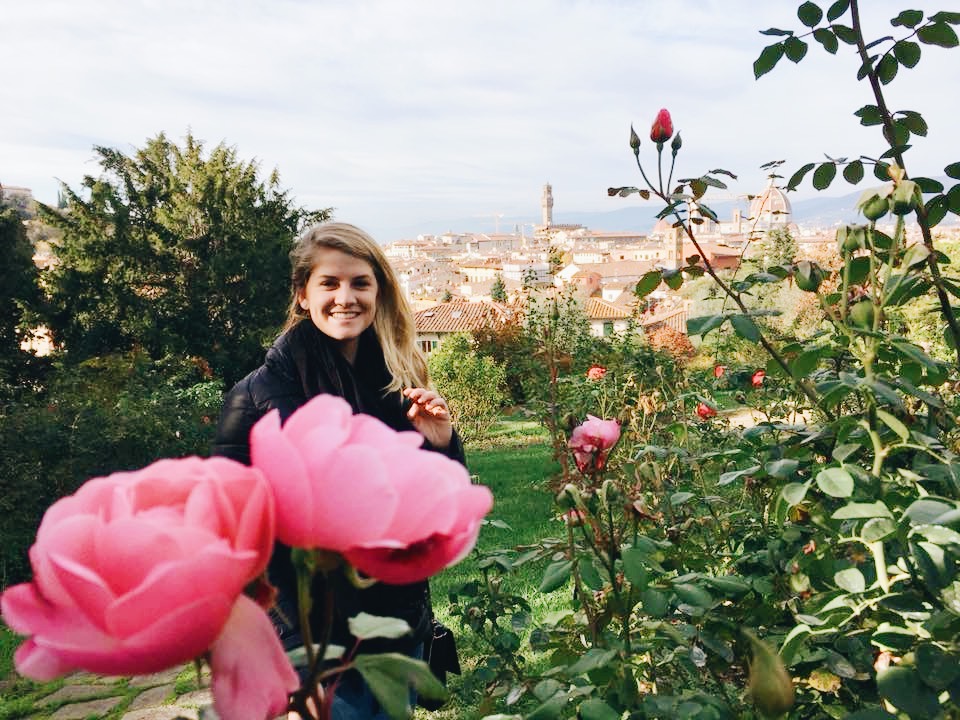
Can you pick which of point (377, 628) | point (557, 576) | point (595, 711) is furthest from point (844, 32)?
point (377, 628)

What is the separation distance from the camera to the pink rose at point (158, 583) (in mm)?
273

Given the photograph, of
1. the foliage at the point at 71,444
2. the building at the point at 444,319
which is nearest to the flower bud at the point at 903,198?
the foliage at the point at 71,444

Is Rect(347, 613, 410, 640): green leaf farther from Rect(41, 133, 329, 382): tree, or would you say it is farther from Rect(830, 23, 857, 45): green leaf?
Rect(41, 133, 329, 382): tree

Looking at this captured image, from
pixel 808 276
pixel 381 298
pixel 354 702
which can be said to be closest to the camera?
pixel 808 276

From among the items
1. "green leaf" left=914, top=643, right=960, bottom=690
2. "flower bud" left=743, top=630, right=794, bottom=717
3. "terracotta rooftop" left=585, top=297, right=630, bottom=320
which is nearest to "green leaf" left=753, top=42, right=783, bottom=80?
"green leaf" left=914, top=643, right=960, bottom=690

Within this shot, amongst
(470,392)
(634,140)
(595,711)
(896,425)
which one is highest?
(634,140)

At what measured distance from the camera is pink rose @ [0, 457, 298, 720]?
0.27 m

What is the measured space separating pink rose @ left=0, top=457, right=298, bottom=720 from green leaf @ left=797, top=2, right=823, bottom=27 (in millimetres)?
1150

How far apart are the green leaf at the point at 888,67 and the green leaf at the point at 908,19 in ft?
0.16

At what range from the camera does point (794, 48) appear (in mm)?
1151

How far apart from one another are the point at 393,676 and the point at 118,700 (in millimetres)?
3343

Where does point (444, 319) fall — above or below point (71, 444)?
above

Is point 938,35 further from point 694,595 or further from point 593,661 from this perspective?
point 593,661

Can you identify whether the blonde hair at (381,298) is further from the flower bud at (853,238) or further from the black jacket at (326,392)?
the flower bud at (853,238)
